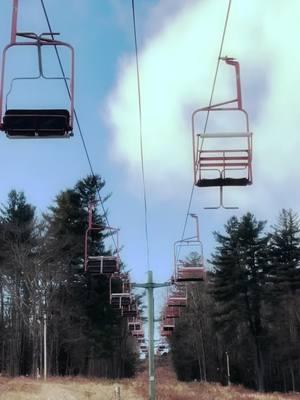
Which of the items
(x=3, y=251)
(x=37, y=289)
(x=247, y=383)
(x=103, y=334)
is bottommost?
(x=247, y=383)

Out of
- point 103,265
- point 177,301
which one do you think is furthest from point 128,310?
point 103,265

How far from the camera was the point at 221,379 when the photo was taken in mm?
78812

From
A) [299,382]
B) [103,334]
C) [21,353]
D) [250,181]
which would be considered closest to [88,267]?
[250,181]

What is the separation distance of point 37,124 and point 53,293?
49787 millimetres

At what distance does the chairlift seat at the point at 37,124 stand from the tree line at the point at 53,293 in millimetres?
47871

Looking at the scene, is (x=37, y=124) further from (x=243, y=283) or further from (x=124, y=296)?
(x=243, y=283)

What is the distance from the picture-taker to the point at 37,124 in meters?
7.09

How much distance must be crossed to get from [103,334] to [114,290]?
14.8 feet

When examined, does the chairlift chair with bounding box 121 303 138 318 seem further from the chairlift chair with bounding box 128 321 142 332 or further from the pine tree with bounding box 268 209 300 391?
the pine tree with bounding box 268 209 300 391

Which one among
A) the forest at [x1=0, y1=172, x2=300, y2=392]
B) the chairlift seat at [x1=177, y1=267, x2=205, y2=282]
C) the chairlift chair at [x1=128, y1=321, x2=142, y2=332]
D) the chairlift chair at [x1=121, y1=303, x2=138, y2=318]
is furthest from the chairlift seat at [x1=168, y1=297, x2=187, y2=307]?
the forest at [x1=0, y1=172, x2=300, y2=392]

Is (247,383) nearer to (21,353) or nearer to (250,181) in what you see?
(21,353)

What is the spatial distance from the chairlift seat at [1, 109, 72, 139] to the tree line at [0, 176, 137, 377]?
157ft

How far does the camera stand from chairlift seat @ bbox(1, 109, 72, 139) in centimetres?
704

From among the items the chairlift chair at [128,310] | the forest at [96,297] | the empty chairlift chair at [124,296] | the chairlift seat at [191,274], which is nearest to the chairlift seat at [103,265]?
the chairlift seat at [191,274]
